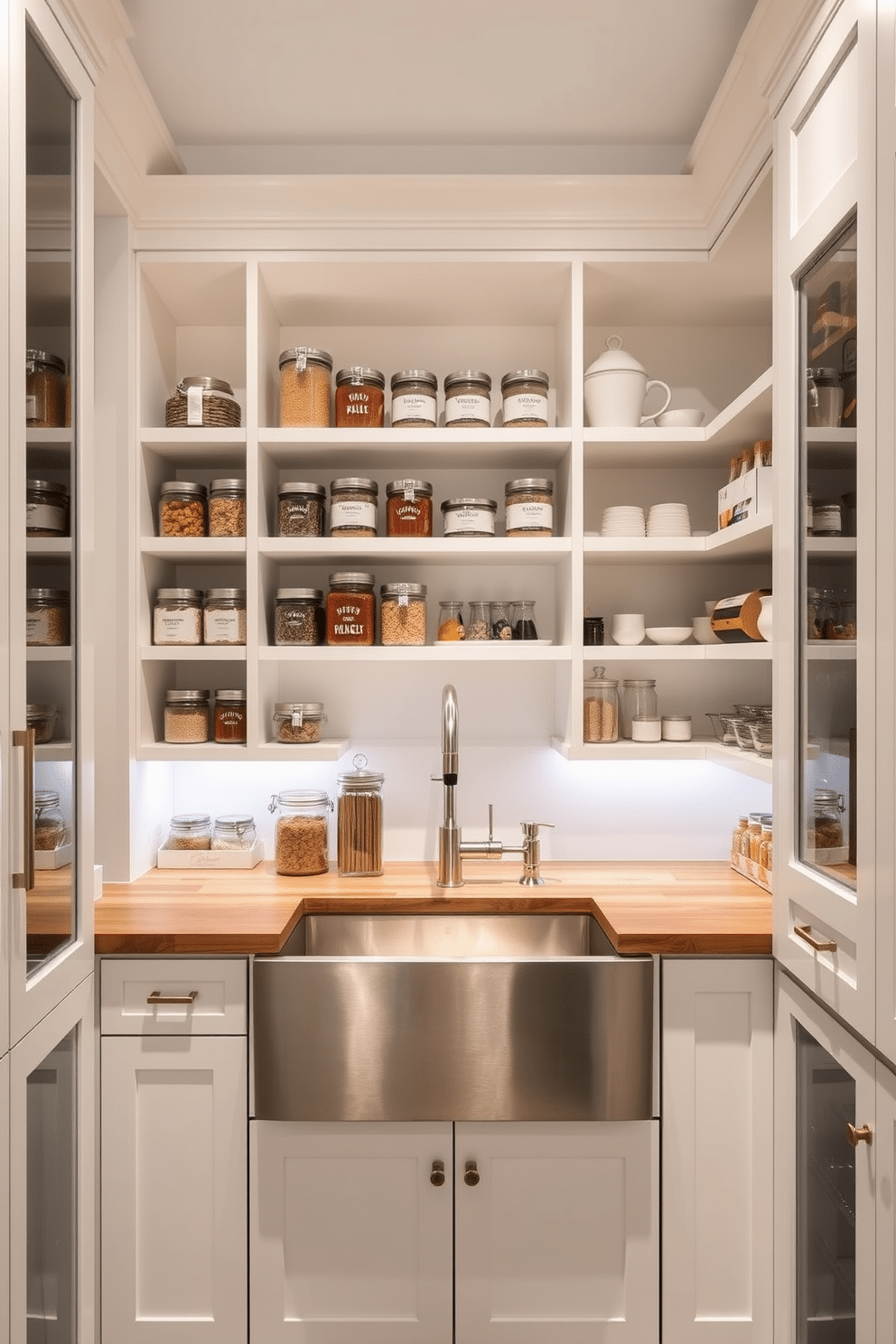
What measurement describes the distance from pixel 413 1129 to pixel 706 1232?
1.93 ft

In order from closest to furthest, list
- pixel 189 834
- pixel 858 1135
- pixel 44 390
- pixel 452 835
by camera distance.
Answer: pixel 858 1135, pixel 44 390, pixel 452 835, pixel 189 834

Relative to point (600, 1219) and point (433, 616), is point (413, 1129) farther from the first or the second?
point (433, 616)

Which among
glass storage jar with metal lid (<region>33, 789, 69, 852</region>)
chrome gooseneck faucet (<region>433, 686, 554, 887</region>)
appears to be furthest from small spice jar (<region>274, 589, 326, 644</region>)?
glass storage jar with metal lid (<region>33, 789, 69, 852</region>)

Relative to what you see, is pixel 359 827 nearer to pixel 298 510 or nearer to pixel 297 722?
pixel 297 722

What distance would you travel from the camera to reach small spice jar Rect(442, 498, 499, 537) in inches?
86.9

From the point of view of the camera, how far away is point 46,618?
1.43m

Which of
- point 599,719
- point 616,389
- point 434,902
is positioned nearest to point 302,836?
point 434,902

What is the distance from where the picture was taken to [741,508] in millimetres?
1987

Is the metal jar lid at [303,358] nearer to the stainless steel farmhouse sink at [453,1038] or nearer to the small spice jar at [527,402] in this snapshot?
the small spice jar at [527,402]

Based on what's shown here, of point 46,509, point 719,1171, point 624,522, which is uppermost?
point 624,522

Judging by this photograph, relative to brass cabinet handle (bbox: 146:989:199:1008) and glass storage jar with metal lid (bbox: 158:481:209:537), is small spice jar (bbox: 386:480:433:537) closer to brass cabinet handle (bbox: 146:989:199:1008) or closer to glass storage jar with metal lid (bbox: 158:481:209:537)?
glass storage jar with metal lid (bbox: 158:481:209:537)

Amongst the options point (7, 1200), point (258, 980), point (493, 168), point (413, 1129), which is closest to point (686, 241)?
point (493, 168)

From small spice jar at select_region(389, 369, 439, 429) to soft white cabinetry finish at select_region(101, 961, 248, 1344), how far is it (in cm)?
138

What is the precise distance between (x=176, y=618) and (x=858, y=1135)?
68.2 inches
